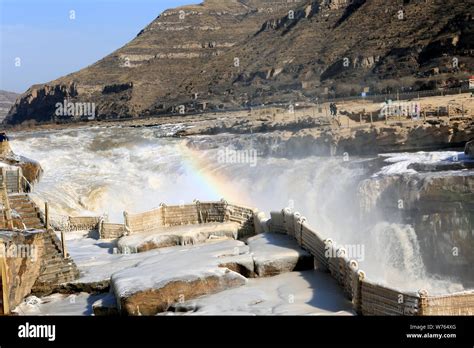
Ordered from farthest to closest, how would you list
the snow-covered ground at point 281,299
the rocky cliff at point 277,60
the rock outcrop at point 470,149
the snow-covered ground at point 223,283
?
the rocky cliff at point 277,60, the rock outcrop at point 470,149, the snow-covered ground at point 223,283, the snow-covered ground at point 281,299

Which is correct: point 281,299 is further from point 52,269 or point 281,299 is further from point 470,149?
point 470,149

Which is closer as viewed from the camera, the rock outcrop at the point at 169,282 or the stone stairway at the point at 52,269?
the rock outcrop at the point at 169,282

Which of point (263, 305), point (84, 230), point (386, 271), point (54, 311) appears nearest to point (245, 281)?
point (263, 305)

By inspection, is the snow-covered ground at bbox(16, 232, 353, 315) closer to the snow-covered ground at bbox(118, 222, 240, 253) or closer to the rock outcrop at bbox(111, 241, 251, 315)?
the rock outcrop at bbox(111, 241, 251, 315)

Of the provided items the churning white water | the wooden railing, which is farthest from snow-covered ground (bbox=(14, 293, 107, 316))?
the churning white water

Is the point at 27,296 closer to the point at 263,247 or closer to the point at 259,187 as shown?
the point at 263,247

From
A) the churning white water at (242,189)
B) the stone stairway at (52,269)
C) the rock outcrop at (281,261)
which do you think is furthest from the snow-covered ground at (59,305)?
the churning white water at (242,189)

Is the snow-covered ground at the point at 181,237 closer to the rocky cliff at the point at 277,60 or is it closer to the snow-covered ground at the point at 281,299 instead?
the snow-covered ground at the point at 281,299
